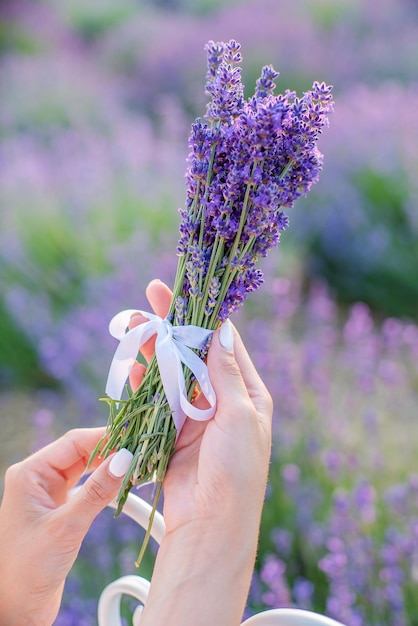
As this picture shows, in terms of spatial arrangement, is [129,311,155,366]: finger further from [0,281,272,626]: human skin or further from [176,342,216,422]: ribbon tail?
[176,342,216,422]: ribbon tail

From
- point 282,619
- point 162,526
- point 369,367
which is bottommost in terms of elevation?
point 282,619

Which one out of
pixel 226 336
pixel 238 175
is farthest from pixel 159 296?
pixel 238 175

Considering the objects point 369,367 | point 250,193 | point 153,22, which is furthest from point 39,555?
point 153,22

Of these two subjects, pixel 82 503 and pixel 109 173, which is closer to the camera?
pixel 82 503

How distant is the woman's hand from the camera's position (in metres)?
0.96

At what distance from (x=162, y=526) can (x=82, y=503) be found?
0.61 feet

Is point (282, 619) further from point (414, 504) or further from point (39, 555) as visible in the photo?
point (414, 504)

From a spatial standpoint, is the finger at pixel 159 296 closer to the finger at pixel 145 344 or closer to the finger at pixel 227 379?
the finger at pixel 145 344

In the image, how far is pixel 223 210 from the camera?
0.90 metres

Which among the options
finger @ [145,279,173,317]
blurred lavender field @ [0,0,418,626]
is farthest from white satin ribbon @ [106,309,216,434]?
blurred lavender field @ [0,0,418,626]

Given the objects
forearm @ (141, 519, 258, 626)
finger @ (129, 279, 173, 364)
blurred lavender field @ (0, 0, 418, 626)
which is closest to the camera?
forearm @ (141, 519, 258, 626)

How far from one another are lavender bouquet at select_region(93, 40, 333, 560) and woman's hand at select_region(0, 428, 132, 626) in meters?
0.04

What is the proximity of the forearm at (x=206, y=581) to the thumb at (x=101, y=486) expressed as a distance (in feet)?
0.38

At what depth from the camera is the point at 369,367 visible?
2.37 metres
